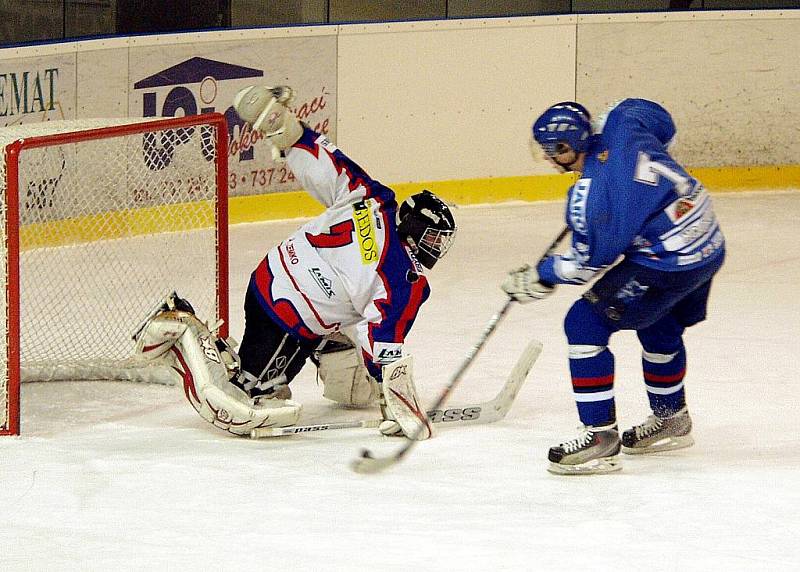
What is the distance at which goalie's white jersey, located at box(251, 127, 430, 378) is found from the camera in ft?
12.4

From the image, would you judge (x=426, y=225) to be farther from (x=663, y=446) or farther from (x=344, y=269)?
(x=663, y=446)

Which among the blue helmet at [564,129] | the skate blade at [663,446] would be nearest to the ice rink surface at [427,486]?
the skate blade at [663,446]

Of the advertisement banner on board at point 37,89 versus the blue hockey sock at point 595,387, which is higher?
the advertisement banner on board at point 37,89

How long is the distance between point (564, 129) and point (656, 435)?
2.77 feet

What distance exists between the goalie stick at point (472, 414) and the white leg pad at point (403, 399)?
52 millimetres

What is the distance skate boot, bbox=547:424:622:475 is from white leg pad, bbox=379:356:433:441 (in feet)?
1.33

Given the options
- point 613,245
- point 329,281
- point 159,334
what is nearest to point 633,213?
point 613,245

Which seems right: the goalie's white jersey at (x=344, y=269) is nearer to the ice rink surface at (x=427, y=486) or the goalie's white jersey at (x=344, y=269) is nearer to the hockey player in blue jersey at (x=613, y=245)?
the ice rink surface at (x=427, y=486)

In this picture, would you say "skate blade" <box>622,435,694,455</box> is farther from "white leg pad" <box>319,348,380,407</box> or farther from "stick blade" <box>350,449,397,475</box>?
"white leg pad" <box>319,348,380,407</box>

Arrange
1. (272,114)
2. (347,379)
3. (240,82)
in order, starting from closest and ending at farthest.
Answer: (272,114)
(347,379)
(240,82)

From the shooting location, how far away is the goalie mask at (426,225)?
3830 millimetres

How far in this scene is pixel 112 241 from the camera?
534cm

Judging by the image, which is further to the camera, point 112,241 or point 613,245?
point 112,241

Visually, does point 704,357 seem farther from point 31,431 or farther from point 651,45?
point 651,45
